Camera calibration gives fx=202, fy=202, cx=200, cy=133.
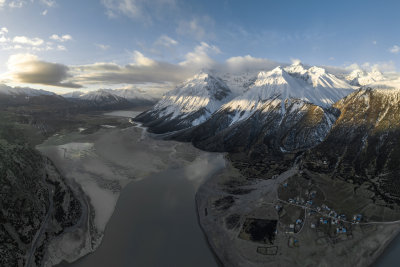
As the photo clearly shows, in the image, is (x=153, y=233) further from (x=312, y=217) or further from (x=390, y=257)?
(x=390, y=257)

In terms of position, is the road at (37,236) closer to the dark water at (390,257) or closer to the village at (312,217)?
the village at (312,217)

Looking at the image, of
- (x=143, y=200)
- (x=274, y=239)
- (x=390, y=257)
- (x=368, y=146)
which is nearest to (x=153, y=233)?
(x=143, y=200)

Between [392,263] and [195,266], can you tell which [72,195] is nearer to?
[195,266]

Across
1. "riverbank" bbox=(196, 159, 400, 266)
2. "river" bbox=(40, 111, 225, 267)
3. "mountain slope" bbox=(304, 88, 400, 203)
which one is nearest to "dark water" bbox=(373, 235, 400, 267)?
"riverbank" bbox=(196, 159, 400, 266)

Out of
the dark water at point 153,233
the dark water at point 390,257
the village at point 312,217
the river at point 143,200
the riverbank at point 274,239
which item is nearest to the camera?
the dark water at point 390,257

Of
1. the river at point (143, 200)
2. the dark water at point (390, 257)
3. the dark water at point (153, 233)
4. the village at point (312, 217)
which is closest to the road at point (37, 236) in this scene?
the river at point (143, 200)

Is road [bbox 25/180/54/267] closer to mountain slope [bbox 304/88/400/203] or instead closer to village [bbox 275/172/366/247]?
village [bbox 275/172/366/247]

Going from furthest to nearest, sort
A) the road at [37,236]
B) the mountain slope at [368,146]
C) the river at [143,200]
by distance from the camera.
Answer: the mountain slope at [368,146] < the river at [143,200] < the road at [37,236]

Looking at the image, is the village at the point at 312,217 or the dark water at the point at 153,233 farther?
the village at the point at 312,217

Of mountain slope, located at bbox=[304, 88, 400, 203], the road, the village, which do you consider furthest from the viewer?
mountain slope, located at bbox=[304, 88, 400, 203]
